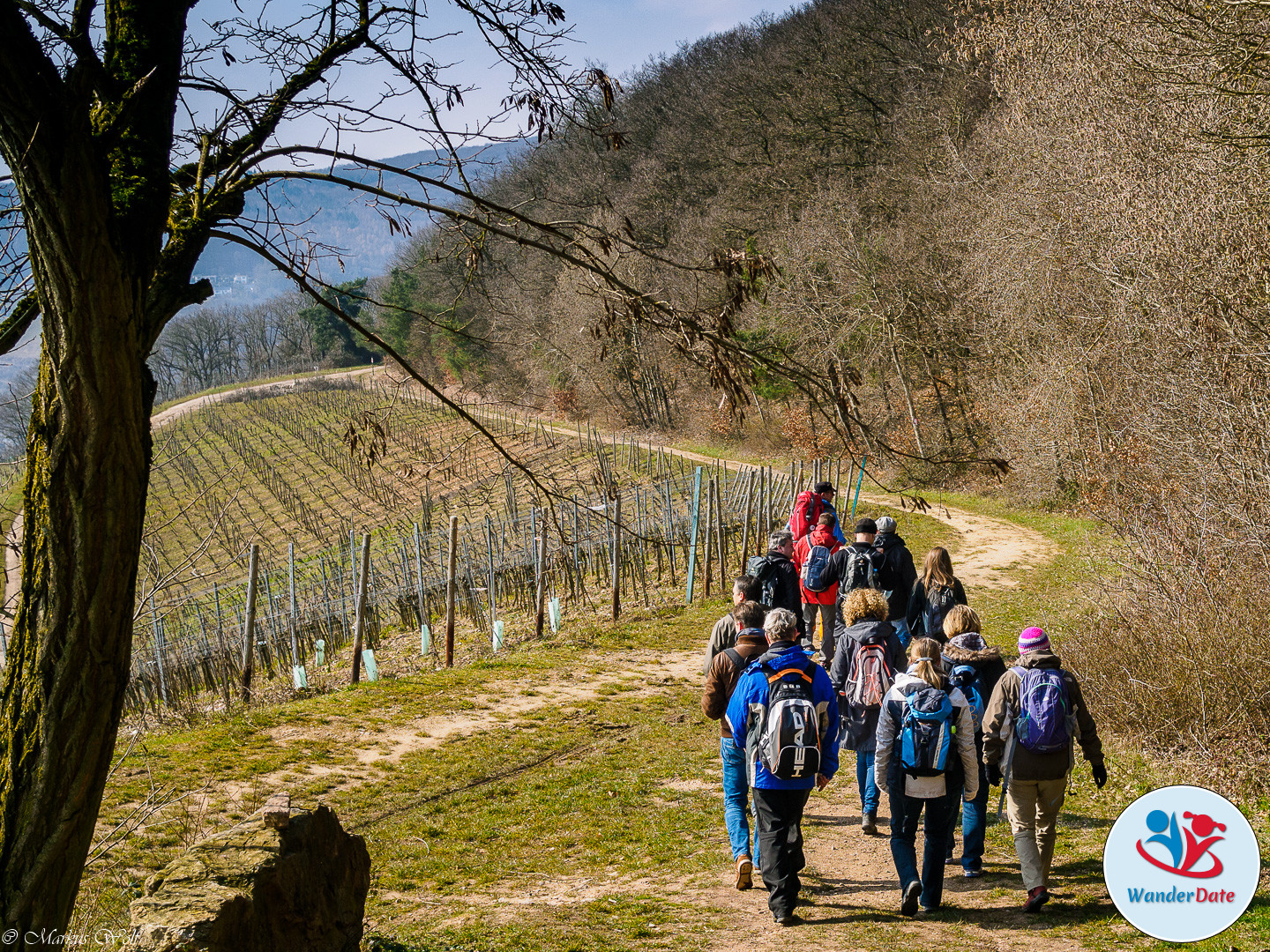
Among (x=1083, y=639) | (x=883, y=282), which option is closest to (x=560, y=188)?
(x=883, y=282)

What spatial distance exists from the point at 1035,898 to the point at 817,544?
371cm

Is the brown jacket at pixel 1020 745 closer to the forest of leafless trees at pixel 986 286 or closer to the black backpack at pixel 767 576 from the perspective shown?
the forest of leafless trees at pixel 986 286

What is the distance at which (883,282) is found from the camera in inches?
917

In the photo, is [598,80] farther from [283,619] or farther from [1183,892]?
[283,619]

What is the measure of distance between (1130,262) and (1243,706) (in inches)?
381

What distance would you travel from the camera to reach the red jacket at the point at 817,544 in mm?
7781

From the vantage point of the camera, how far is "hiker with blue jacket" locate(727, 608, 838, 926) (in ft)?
13.9

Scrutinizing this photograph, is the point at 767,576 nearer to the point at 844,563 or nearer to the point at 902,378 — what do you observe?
the point at 844,563

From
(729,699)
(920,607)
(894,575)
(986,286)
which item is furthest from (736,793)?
(986,286)

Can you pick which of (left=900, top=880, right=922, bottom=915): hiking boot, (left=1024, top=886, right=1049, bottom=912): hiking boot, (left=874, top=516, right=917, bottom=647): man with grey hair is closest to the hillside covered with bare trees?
(left=874, top=516, right=917, bottom=647): man with grey hair

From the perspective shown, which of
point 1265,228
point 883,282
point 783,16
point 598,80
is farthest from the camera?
point 783,16

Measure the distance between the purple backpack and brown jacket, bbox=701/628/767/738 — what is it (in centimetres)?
123

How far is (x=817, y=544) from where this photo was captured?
308 inches

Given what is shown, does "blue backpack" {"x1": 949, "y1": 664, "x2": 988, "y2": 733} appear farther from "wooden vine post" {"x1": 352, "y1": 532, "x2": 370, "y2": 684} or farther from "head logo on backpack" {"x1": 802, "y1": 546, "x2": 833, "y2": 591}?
"wooden vine post" {"x1": 352, "y1": 532, "x2": 370, "y2": 684}
